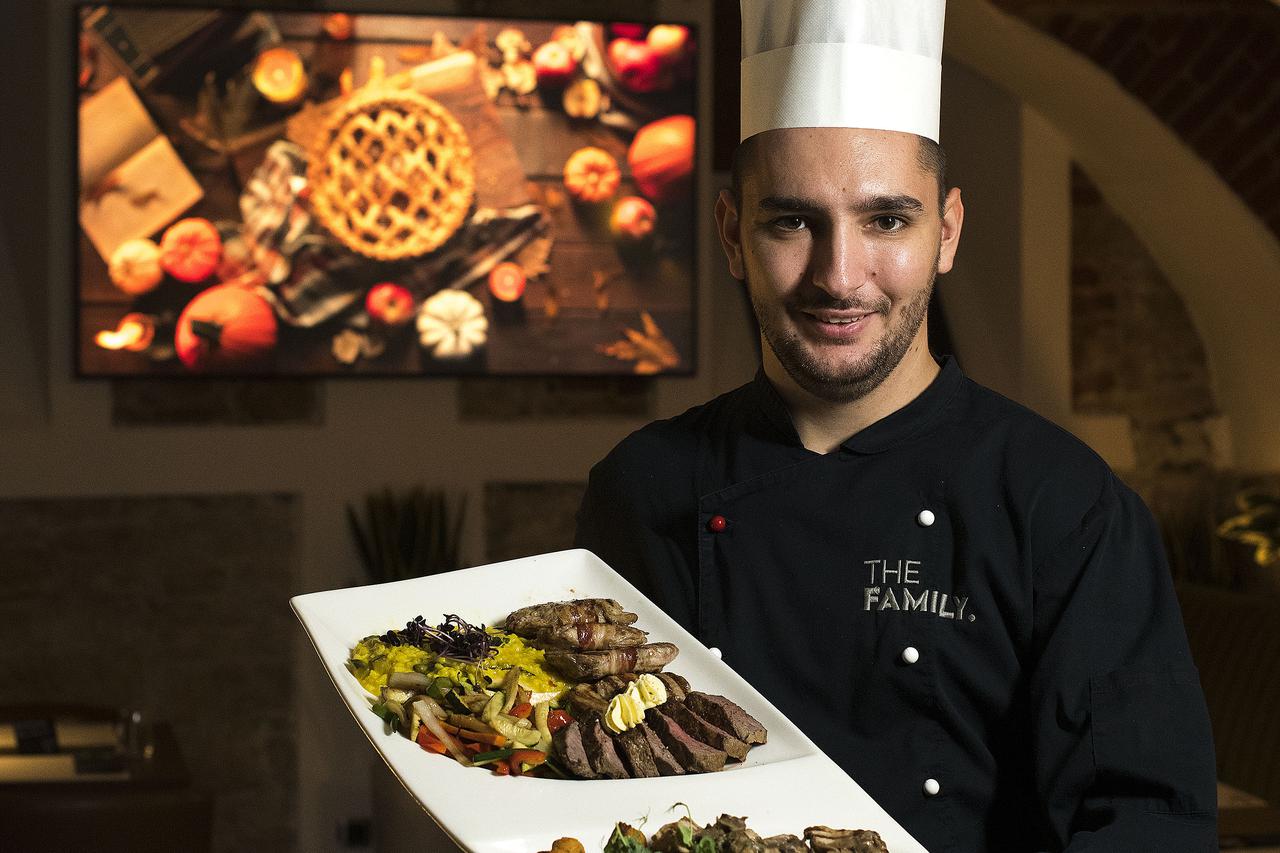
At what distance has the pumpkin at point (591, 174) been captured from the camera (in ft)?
18.3

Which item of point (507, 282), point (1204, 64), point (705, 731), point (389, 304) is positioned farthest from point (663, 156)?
point (705, 731)

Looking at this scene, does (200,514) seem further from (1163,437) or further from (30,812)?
(1163,437)

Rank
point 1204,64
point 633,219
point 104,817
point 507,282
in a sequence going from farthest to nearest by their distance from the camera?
point 633,219 → point 507,282 → point 1204,64 → point 104,817

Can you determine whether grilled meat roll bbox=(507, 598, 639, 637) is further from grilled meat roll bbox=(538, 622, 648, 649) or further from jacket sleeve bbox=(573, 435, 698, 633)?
jacket sleeve bbox=(573, 435, 698, 633)

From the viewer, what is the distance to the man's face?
5.20ft

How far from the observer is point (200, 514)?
18.4ft

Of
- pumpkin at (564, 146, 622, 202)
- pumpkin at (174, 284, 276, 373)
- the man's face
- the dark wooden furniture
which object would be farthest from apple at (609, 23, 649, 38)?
the man's face

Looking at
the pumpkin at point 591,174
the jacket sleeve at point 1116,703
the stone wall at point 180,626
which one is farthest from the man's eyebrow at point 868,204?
the stone wall at point 180,626

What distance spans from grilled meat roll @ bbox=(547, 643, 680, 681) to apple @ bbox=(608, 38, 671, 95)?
14.0 ft

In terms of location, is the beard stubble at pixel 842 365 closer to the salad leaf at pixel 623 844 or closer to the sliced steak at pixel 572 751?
the sliced steak at pixel 572 751

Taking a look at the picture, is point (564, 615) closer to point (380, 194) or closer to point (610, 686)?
point (610, 686)

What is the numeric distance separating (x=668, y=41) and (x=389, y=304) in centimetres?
149

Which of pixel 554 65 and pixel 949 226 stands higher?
pixel 554 65

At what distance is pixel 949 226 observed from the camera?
5.70 ft
